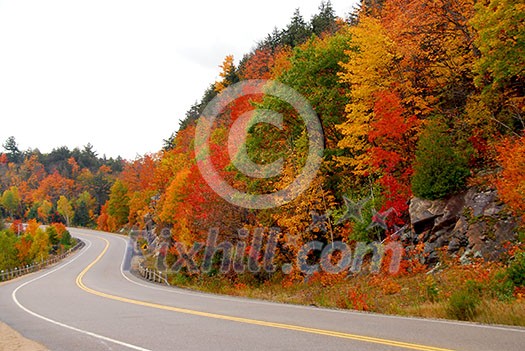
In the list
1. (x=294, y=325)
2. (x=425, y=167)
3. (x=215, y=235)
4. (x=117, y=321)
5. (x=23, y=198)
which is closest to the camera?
(x=294, y=325)

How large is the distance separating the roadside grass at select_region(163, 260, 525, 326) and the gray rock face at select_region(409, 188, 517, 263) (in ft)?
3.02

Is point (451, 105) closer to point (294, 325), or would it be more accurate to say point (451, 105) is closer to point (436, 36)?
point (436, 36)

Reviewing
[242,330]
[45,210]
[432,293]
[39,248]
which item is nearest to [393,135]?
[432,293]

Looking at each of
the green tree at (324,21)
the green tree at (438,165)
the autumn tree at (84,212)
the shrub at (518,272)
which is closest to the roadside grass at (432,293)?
the shrub at (518,272)

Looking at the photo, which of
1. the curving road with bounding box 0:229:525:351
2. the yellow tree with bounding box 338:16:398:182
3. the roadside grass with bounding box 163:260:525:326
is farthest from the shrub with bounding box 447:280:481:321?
the yellow tree with bounding box 338:16:398:182

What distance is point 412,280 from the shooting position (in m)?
17.4

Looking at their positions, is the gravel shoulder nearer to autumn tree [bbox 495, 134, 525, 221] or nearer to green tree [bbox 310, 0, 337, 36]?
autumn tree [bbox 495, 134, 525, 221]

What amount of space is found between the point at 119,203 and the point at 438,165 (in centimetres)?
9788

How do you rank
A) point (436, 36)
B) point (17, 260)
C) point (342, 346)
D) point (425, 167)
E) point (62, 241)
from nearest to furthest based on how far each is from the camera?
point (342, 346) → point (425, 167) → point (436, 36) → point (17, 260) → point (62, 241)

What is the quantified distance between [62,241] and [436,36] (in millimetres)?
89102

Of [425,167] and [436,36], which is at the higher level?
[436,36]

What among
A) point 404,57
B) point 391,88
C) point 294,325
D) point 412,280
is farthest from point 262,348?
point 404,57

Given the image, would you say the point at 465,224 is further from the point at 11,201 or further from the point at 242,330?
the point at 11,201

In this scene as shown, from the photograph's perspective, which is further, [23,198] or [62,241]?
[23,198]
